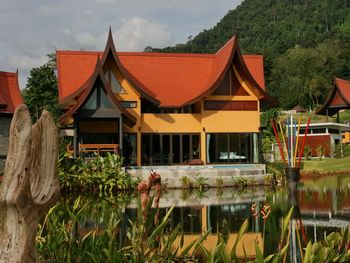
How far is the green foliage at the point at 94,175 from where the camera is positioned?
1961 cm

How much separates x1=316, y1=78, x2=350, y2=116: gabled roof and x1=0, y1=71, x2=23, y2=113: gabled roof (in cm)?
2592

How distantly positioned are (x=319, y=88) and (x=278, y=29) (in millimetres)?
46196

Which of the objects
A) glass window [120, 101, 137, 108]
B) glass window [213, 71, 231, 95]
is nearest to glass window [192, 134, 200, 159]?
glass window [213, 71, 231, 95]

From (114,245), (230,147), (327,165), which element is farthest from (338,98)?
(114,245)

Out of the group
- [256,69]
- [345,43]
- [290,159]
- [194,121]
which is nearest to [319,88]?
[345,43]

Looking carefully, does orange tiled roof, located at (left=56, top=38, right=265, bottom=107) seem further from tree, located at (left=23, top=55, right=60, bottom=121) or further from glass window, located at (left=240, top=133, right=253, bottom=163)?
tree, located at (left=23, top=55, right=60, bottom=121)

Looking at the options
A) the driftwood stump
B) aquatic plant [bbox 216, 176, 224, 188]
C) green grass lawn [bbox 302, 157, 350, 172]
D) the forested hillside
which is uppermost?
the forested hillside

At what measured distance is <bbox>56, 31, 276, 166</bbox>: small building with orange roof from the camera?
24469mm

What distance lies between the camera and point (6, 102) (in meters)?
24.0

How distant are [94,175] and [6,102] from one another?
7.13m

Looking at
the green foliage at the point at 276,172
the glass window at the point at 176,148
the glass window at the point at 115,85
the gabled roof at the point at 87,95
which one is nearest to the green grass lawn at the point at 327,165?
the green foliage at the point at 276,172

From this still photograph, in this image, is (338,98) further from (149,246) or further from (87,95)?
(149,246)

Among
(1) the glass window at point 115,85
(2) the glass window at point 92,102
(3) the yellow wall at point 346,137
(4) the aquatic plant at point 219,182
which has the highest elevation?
(1) the glass window at point 115,85

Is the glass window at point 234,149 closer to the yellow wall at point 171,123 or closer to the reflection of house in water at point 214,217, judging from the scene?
the yellow wall at point 171,123
